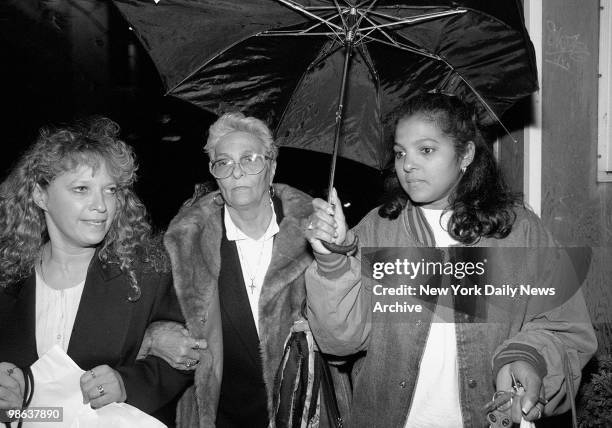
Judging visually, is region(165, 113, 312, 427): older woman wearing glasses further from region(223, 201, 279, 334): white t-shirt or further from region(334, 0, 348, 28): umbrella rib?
region(334, 0, 348, 28): umbrella rib

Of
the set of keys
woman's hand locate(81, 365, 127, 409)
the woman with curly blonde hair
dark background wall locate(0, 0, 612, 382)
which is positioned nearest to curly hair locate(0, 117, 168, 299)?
the woman with curly blonde hair

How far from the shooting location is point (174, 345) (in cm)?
278

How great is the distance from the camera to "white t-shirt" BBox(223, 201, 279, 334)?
123 inches

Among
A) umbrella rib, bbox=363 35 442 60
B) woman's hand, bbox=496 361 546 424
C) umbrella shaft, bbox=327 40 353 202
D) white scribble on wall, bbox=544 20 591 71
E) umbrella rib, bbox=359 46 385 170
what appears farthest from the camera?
white scribble on wall, bbox=544 20 591 71

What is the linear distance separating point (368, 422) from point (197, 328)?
927 mm

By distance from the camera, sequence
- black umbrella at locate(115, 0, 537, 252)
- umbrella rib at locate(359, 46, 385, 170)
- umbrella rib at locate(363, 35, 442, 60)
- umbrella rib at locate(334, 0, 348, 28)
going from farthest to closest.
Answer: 1. umbrella rib at locate(359, 46, 385, 170)
2. umbrella rib at locate(363, 35, 442, 60)
3. black umbrella at locate(115, 0, 537, 252)
4. umbrella rib at locate(334, 0, 348, 28)

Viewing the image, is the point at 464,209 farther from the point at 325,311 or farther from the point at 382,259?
the point at 325,311

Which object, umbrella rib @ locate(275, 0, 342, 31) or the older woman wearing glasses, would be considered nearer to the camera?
umbrella rib @ locate(275, 0, 342, 31)

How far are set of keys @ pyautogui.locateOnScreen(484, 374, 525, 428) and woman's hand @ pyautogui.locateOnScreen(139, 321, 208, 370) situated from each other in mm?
1336

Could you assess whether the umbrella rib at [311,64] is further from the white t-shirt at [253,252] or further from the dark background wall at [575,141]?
the dark background wall at [575,141]

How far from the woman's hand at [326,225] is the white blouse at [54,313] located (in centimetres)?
120

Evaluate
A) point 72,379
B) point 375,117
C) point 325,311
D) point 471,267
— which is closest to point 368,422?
point 325,311

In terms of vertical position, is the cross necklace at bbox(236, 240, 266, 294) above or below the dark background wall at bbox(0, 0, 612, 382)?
below

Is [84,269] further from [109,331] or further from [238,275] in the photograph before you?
[238,275]
